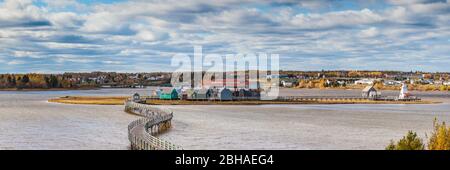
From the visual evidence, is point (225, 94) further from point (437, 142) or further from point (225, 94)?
point (437, 142)

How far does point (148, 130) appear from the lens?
5744cm

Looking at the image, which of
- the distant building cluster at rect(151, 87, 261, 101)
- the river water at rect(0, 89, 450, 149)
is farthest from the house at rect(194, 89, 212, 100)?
the river water at rect(0, 89, 450, 149)

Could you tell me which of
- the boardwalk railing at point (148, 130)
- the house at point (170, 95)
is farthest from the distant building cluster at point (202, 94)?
the boardwalk railing at point (148, 130)

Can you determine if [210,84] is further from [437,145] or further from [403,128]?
[437,145]

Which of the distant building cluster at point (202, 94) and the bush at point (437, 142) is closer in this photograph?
the bush at point (437, 142)

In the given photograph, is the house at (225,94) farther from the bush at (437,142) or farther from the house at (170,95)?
the bush at (437,142)

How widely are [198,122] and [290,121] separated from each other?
36.2 ft

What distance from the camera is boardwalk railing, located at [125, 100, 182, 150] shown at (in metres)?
36.4

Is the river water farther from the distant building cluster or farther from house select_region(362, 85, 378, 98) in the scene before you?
house select_region(362, 85, 378, 98)

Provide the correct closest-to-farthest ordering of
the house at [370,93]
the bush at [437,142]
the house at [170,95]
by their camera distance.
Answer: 1. the bush at [437,142]
2. the house at [170,95]
3. the house at [370,93]

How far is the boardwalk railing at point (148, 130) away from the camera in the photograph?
36.4 metres
